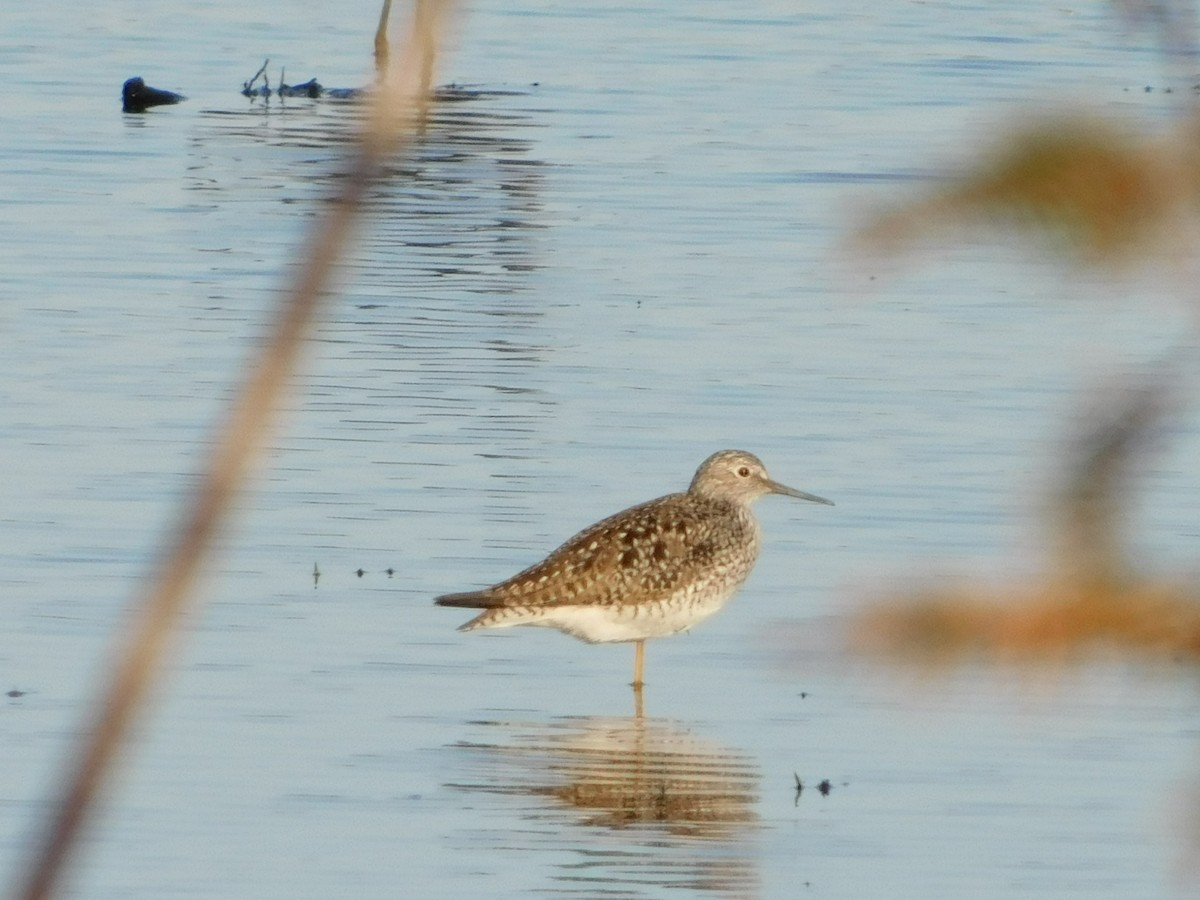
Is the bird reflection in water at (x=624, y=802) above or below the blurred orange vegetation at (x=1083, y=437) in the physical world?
below

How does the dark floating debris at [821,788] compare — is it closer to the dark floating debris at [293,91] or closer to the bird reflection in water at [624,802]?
the bird reflection in water at [624,802]

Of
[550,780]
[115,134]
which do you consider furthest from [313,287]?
[115,134]

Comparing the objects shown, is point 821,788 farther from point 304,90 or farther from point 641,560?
point 304,90

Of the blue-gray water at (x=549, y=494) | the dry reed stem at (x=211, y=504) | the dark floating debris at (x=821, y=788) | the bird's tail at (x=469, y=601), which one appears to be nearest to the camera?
the dry reed stem at (x=211, y=504)

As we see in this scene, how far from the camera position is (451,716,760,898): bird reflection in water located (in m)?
7.96

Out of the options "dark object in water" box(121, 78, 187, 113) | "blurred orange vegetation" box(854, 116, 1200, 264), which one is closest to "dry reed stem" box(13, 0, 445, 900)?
"blurred orange vegetation" box(854, 116, 1200, 264)

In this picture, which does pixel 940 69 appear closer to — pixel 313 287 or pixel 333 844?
pixel 333 844

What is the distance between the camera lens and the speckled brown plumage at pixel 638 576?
10062mm

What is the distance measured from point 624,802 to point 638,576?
71.1 inches

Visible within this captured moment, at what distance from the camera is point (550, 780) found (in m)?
8.77

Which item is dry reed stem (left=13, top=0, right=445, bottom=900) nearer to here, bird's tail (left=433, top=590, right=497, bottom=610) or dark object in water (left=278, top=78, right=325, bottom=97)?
bird's tail (left=433, top=590, right=497, bottom=610)

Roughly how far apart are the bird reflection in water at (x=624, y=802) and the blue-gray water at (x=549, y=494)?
0.02m

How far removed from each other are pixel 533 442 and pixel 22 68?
597 inches

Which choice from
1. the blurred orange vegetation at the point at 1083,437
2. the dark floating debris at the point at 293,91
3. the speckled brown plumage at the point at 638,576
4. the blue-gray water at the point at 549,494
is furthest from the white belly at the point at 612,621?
the dark floating debris at the point at 293,91
